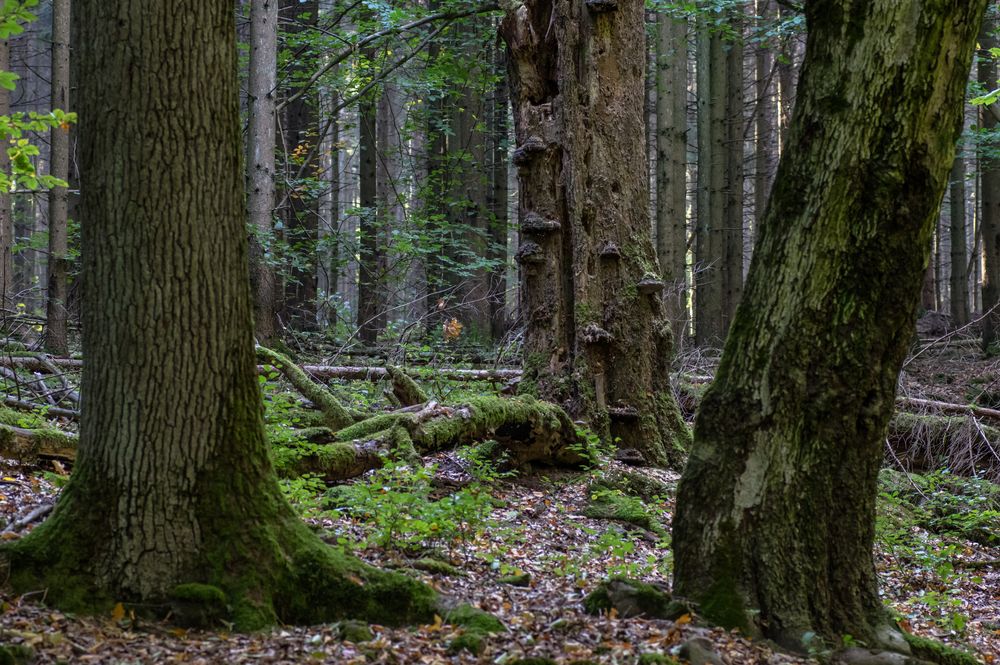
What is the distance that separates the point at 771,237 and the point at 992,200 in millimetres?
15234

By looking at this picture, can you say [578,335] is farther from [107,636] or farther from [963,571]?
[107,636]

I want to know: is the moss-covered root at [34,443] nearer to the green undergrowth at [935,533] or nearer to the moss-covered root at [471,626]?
the moss-covered root at [471,626]

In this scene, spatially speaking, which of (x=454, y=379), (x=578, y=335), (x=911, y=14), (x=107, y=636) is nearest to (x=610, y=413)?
(x=578, y=335)

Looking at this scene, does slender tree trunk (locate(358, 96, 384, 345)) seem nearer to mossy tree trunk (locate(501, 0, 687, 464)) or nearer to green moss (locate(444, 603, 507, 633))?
mossy tree trunk (locate(501, 0, 687, 464))

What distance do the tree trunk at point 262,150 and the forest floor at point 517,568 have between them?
566 centimetres

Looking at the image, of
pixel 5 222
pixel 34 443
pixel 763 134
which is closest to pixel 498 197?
pixel 763 134

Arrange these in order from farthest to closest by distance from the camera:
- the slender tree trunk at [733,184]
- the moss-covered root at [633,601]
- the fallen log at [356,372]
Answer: the slender tree trunk at [733,184] < the fallen log at [356,372] < the moss-covered root at [633,601]

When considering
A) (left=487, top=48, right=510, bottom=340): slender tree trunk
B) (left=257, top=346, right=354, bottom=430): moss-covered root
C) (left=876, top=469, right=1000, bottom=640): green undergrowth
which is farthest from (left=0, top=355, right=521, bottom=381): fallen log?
(left=487, top=48, right=510, bottom=340): slender tree trunk

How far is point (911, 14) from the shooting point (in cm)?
397

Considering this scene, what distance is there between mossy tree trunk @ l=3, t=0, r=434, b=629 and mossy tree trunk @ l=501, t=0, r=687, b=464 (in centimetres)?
489

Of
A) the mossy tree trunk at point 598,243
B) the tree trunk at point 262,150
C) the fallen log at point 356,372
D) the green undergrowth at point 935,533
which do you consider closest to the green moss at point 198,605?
the green undergrowth at point 935,533

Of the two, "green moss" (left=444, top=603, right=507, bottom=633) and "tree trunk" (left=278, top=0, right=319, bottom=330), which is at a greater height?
"tree trunk" (left=278, top=0, right=319, bottom=330)

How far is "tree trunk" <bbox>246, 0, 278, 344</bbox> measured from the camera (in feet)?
39.2

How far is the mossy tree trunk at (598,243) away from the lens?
27.6 feet
